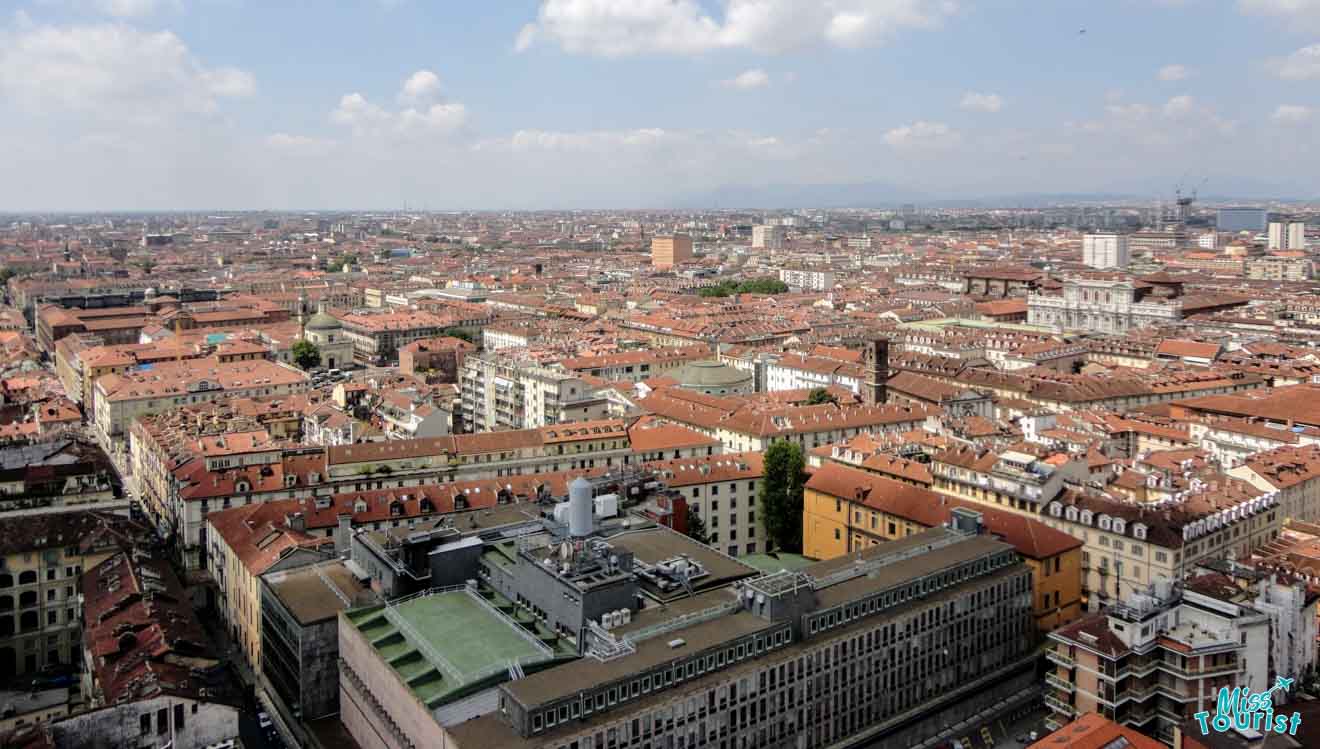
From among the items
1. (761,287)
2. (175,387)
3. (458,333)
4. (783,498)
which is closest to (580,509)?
(783,498)

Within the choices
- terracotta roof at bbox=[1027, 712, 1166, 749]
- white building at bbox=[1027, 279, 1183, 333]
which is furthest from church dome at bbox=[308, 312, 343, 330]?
Result: terracotta roof at bbox=[1027, 712, 1166, 749]

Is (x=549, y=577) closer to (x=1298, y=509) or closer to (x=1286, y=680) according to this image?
(x=1286, y=680)

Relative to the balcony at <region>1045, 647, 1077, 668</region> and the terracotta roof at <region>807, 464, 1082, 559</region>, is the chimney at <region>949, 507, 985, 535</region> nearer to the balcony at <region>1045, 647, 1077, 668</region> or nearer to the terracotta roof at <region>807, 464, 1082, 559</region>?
the terracotta roof at <region>807, 464, 1082, 559</region>

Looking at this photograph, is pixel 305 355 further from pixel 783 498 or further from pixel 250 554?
pixel 783 498

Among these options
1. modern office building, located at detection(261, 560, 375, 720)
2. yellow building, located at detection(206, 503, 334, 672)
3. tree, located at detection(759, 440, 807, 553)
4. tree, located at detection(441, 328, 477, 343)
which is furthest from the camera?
tree, located at detection(441, 328, 477, 343)

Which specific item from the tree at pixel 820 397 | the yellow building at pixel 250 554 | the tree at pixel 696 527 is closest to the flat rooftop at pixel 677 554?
the tree at pixel 696 527

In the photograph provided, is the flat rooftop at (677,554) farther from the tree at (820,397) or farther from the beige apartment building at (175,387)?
the beige apartment building at (175,387)

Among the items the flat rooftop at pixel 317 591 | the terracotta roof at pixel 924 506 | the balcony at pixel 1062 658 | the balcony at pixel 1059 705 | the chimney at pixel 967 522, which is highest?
the chimney at pixel 967 522
